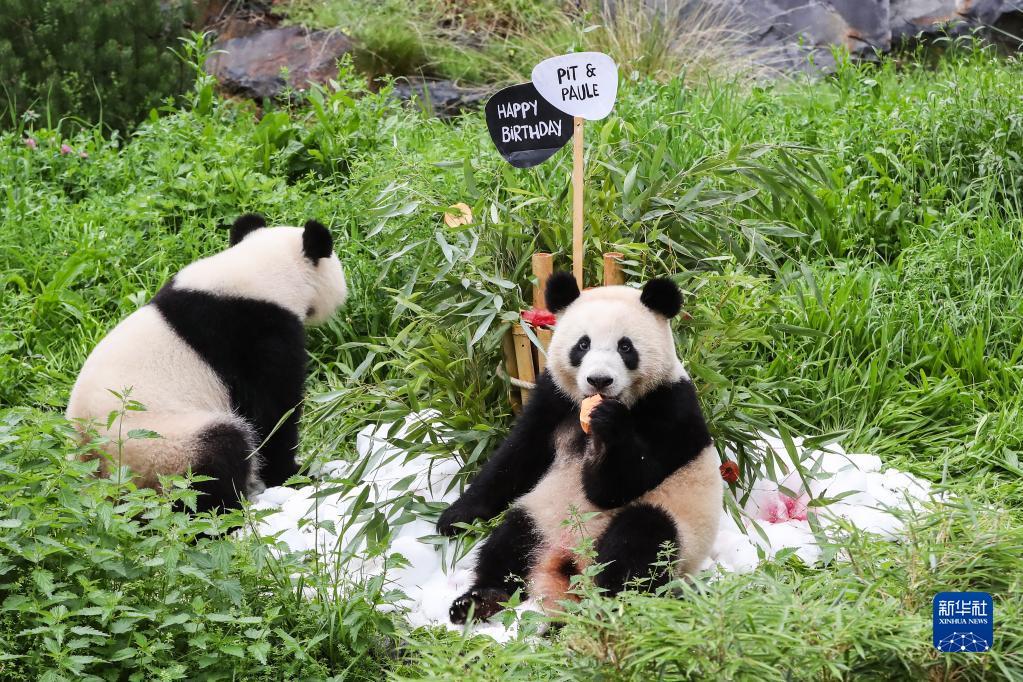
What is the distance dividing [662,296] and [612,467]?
49cm

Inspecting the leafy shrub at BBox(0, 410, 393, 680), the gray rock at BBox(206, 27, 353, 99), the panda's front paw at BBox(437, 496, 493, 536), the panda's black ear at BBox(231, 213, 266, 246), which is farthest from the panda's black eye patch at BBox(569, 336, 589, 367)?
the gray rock at BBox(206, 27, 353, 99)

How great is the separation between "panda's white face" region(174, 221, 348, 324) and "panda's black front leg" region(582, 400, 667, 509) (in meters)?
1.46

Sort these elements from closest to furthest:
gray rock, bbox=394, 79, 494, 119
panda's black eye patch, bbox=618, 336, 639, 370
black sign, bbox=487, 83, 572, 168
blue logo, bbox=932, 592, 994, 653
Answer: blue logo, bbox=932, 592, 994, 653 < panda's black eye patch, bbox=618, 336, 639, 370 < black sign, bbox=487, 83, 572, 168 < gray rock, bbox=394, 79, 494, 119

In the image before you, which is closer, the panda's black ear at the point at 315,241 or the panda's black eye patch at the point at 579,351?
the panda's black eye patch at the point at 579,351

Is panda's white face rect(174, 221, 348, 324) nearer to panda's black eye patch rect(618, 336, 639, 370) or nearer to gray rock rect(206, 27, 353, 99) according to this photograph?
panda's black eye patch rect(618, 336, 639, 370)

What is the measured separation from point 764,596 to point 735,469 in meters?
1.29

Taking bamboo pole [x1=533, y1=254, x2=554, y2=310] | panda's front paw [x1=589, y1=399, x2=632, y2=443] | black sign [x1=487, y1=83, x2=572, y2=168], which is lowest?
panda's front paw [x1=589, y1=399, x2=632, y2=443]

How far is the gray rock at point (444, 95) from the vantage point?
7500mm

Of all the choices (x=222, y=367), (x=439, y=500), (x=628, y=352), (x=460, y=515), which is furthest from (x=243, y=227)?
(x=628, y=352)

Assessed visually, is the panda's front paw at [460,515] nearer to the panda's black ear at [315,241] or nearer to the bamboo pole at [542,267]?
the bamboo pole at [542,267]

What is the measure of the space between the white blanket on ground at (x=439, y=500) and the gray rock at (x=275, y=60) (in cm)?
458

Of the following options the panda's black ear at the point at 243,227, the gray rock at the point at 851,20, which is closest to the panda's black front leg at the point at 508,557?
the panda's black ear at the point at 243,227

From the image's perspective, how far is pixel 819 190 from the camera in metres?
4.97

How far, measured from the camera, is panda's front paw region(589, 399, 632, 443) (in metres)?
2.64
